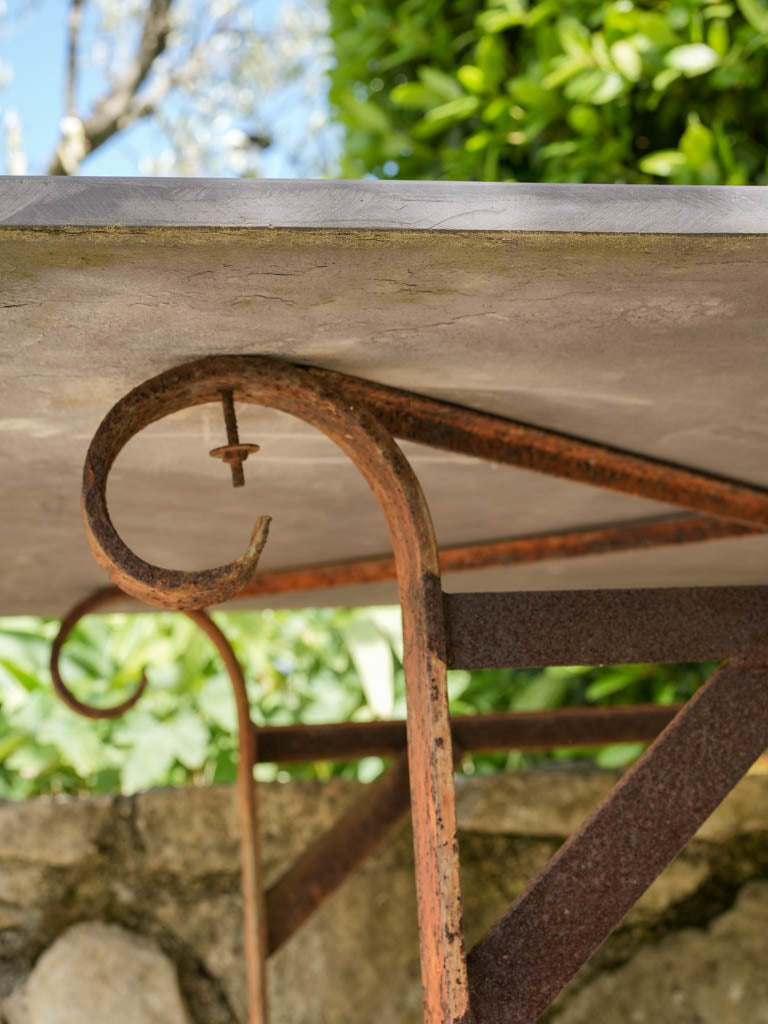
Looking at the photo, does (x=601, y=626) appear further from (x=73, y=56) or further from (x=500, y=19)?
(x=73, y=56)

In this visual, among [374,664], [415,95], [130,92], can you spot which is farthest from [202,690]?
[130,92]

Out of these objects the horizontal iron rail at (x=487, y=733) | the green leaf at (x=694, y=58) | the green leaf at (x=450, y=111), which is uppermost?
the green leaf at (x=450, y=111)

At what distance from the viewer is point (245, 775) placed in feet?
7.30

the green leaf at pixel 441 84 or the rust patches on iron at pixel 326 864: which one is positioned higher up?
the green leaf at pixel 441 84

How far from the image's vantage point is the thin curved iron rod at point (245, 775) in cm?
200

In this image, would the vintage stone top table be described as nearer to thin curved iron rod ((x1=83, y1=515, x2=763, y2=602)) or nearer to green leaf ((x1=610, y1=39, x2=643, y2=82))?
thin curved iron rod ((x1=83, y1=515, x2=763, y2=602))

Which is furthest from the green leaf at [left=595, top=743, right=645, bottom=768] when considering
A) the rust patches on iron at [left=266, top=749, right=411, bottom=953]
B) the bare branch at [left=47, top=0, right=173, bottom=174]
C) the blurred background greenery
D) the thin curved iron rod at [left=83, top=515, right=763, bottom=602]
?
the bare branch at [left=47, top=0, right=173, bottom=174]

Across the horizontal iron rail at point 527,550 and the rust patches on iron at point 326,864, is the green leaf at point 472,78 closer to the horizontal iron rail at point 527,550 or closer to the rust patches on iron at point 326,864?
the horizontal iron rail at point 527,550

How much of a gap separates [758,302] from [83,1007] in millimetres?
2163

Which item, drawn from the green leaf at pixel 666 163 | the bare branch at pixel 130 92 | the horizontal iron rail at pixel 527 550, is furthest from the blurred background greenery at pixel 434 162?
the bare branch at pixel 130 92

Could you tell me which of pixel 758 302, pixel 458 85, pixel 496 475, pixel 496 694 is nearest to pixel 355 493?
pixel 496 475

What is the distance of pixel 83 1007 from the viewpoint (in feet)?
8.11

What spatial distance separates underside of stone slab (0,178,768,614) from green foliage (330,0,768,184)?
1403 mm

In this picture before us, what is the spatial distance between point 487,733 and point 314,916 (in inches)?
A: 27.6
